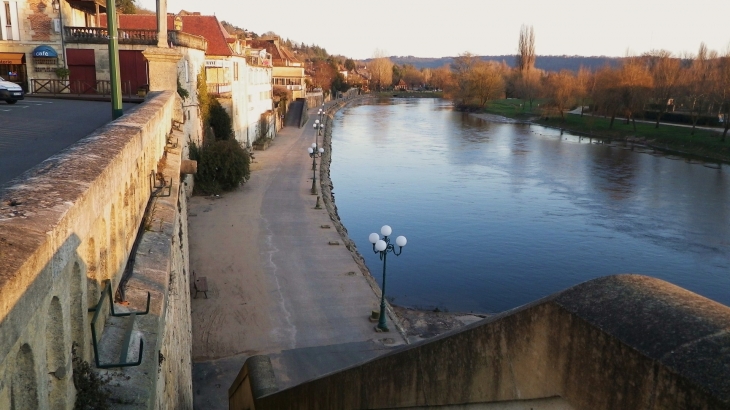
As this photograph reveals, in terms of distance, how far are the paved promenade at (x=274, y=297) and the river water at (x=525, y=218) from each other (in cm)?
333

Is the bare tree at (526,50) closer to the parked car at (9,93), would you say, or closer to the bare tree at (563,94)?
the bare tree at (563,94)

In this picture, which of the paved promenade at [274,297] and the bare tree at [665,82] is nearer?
the paved promenade at [274,297]

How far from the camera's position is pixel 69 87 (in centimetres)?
2372

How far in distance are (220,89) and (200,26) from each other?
19.6ft

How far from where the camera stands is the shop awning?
927 inches

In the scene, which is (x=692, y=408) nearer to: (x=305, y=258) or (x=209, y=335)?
(x=209, y=335)

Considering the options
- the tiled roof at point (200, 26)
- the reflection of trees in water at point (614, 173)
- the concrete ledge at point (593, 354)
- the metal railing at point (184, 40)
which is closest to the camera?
the concrete ledge at point (593, 354)

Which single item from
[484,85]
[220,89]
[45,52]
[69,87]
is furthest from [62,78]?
[484,85]

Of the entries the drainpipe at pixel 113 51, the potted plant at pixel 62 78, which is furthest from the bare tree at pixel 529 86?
the drainpipe at pixel 113 51

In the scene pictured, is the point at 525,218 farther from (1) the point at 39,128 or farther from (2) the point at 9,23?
(2) the point at 9,23

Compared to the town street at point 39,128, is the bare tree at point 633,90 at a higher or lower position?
higher

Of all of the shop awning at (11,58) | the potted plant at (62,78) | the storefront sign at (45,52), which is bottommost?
A: the potted plant at (62,78)

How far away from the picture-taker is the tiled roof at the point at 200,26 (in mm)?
34062

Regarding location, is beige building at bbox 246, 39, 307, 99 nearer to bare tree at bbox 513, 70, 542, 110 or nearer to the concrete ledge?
bare tree at bbox 513, 70, 542, 110
